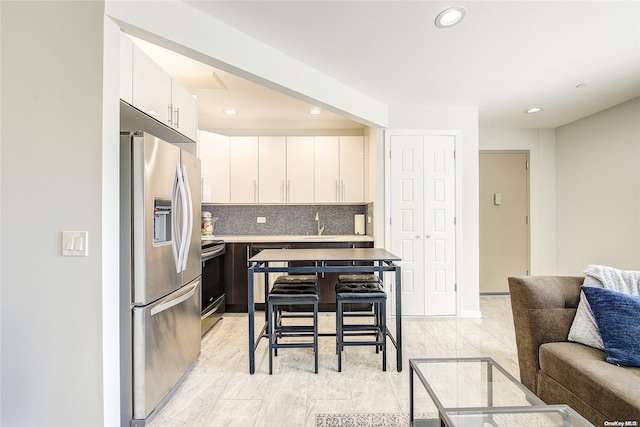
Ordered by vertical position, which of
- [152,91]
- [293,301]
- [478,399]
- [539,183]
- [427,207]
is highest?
[152,91]

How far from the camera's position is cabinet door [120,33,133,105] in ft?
5.11

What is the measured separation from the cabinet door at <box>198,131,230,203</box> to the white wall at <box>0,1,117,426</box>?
8.05 feet

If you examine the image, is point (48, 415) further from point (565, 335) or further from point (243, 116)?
point (243, 116)

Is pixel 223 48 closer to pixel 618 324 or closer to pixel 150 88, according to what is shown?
pixel 150 88

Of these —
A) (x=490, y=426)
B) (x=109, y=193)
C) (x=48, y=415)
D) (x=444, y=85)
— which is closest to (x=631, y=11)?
(x=444, y=85)

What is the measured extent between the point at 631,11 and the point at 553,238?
11.0 feet

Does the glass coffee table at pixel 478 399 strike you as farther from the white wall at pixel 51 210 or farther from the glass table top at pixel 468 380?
the white wall at pixel 51 210

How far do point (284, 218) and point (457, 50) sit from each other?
292 cm

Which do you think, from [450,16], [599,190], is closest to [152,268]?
[450,16]

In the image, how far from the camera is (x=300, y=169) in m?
4.02

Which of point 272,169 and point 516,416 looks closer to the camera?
point 516,416

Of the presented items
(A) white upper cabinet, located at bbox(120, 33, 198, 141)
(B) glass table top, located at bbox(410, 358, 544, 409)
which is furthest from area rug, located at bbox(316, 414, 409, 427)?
(A) white upper cabinet, located at bbox(120, 33, 198, 141)

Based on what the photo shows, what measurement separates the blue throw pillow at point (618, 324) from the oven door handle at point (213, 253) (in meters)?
3.05

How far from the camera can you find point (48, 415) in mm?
1438
